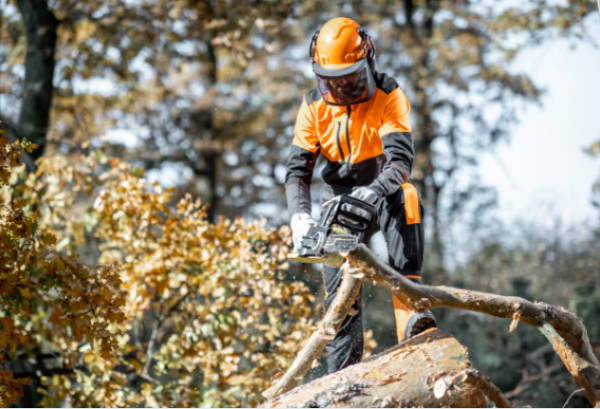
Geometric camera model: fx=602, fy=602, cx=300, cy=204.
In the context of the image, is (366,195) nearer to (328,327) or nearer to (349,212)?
(349,212)

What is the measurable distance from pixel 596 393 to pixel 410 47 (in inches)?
504

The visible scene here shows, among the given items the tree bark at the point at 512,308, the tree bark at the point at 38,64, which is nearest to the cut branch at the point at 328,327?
the tree bark at the point at 512,308

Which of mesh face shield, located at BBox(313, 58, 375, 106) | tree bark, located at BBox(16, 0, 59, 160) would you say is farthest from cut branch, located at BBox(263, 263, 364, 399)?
tree bark, located at BBox(16, 0, 59, 160)

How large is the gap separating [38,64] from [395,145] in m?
6.60

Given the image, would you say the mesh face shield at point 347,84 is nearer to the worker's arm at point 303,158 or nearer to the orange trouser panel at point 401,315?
the worker's arm at point 303,158

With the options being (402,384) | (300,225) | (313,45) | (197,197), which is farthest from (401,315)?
(197,197)

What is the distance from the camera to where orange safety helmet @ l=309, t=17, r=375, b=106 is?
11.0ft

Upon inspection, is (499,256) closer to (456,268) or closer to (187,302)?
(456,268)

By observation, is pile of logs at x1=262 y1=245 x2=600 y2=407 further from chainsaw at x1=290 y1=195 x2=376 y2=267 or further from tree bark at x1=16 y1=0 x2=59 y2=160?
tree bark at x1=16 y1=0 x2=59 y2=160

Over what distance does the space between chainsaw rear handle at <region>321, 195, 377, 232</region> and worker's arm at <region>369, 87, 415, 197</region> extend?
0.19 metres

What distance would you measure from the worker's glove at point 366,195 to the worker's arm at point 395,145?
0.16 ft

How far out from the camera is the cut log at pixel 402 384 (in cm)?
273

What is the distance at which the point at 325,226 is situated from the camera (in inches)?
121

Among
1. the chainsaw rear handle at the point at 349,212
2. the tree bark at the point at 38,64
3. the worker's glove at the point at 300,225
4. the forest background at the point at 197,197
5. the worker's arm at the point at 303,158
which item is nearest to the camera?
the chainsaw rear handle at the point at 349,212
